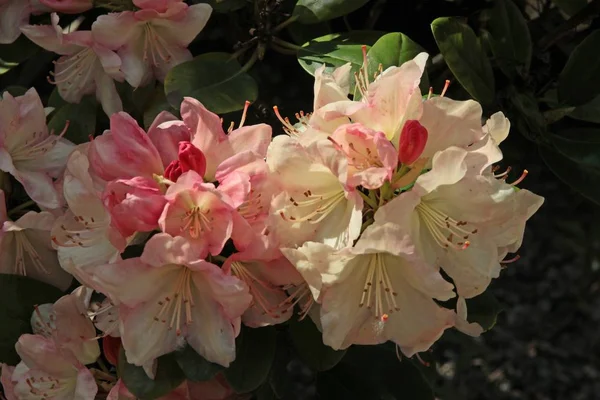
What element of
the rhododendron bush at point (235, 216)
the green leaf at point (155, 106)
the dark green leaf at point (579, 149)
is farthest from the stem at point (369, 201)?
the dark green leaf at point (579, 149)

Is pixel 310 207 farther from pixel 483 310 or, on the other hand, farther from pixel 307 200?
pixel 483 310

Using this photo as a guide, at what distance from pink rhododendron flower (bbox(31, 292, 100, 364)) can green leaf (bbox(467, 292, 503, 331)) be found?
0.42 meters

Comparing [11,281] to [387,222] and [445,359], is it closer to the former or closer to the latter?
[387,222]

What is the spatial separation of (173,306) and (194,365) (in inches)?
2.5

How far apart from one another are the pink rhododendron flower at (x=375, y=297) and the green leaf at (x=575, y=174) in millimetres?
430

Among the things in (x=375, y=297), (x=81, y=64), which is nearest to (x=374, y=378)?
(x=375, y=297)

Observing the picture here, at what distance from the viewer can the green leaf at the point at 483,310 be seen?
3.79 ft

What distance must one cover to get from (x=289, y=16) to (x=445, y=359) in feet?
5.42

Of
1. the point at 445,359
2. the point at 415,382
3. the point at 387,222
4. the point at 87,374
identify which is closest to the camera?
the point at 387,222

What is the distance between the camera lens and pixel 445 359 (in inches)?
110

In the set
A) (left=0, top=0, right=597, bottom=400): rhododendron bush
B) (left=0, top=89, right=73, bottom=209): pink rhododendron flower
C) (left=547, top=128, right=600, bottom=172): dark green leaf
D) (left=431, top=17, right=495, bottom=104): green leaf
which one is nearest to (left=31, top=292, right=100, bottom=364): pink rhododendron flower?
(left=0, top=0, right=597, bottom=400): rhododendron bush

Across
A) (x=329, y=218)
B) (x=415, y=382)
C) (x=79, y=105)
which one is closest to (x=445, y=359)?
(x=415, y=382)

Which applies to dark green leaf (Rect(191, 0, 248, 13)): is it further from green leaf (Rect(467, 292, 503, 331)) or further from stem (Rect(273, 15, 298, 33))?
green leaf (Rect(467, 292, 503, 331))

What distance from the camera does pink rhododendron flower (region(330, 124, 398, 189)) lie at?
928mm
